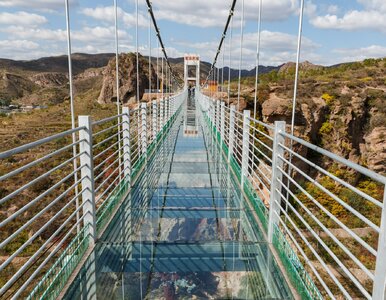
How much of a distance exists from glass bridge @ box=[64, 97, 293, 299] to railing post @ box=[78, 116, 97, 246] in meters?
0.17

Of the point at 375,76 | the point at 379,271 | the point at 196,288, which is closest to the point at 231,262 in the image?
the point at 196,288

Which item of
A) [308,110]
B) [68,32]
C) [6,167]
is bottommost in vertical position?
[6,167]

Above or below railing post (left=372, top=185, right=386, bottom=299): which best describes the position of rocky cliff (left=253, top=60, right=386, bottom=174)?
below

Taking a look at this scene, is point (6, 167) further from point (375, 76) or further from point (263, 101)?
point (375, 76)

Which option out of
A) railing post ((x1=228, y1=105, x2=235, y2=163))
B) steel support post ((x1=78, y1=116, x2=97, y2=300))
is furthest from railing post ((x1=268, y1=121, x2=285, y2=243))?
railing post ((x1=228, y1=105, x2=235, y2=163))

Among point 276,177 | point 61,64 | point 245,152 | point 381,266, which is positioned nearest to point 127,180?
point 245,152

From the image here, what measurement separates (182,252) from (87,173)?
2.78 feet

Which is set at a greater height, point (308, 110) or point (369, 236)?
point (308, 110)

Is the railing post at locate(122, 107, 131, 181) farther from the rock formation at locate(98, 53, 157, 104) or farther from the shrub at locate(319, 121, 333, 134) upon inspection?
the rock formation at locate(98, 53, 157, 104)

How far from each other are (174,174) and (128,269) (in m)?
2.61

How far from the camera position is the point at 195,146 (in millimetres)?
7023

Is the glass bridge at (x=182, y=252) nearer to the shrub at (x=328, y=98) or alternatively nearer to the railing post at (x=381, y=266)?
the railing post at (x=381, y=266)

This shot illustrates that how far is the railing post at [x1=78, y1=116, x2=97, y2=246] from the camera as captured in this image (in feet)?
7.86

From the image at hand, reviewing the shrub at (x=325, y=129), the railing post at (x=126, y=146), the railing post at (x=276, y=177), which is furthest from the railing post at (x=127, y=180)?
the shrub at (x=325, y=129)
